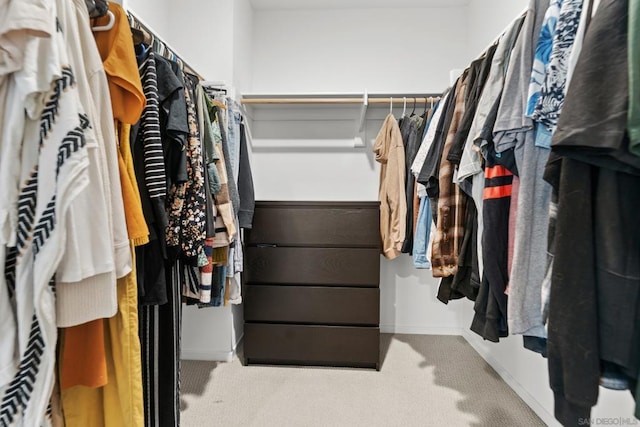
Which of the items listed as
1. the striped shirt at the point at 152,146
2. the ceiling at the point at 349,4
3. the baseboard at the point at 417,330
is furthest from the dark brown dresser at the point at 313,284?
the ceiling at the point at 349,4

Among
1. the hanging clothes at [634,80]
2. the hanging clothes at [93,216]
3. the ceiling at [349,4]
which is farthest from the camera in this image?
the ceiling at [349,4]

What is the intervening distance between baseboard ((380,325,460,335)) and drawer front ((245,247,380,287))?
770 mm

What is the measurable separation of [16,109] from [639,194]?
110cm

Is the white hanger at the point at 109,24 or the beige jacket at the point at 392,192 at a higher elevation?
the white hanger at the point at 109,24

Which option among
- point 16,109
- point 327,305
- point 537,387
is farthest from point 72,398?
point 537,387

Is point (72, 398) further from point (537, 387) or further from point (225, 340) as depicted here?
point (537, 387)

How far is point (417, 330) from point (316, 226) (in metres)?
1.27

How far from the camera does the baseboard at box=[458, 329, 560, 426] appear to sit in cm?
143

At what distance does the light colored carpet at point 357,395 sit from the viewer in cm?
146

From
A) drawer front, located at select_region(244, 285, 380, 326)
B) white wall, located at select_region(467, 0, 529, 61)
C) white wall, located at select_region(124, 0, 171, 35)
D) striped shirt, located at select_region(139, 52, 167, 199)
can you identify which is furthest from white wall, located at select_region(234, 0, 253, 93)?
white wall, located at select_region(467, 0, 529, 61)

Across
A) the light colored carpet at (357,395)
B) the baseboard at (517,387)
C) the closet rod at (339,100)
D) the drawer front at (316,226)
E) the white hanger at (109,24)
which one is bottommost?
the light colored carpet at (357,395)

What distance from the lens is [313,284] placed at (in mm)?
1921

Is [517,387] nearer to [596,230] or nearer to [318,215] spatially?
[318,215]

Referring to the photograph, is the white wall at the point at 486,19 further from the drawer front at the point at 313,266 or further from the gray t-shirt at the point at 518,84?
the drawer front at the point at 313,266
